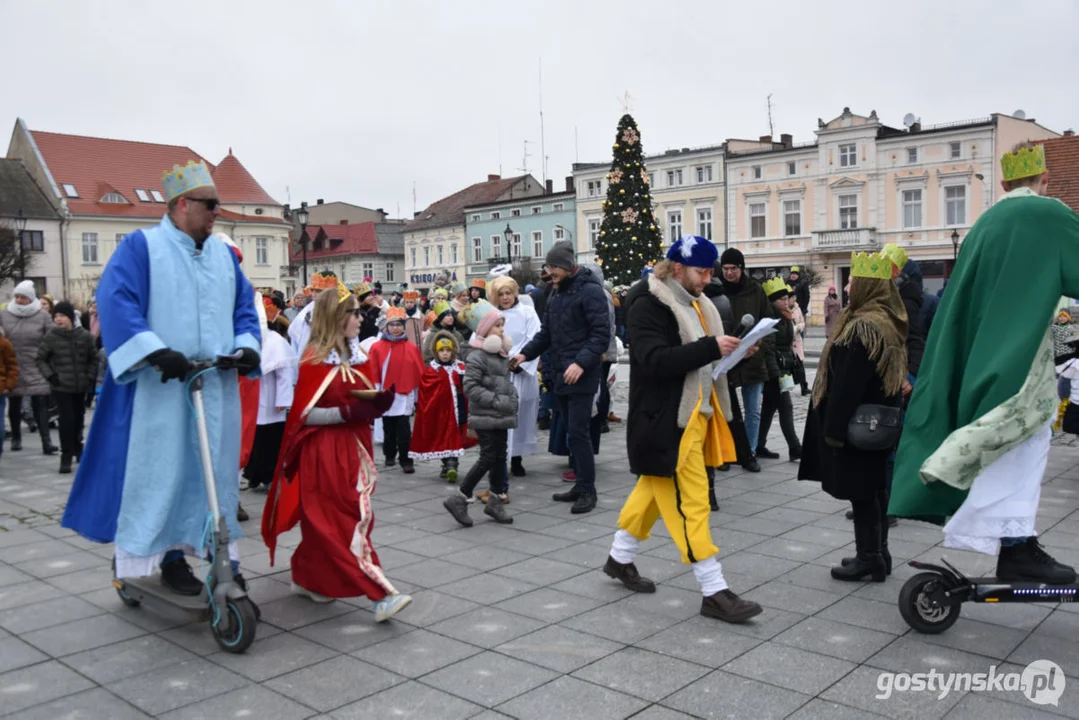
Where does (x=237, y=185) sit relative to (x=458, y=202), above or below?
above

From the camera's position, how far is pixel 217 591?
4516 millimetres

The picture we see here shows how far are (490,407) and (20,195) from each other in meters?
64.5

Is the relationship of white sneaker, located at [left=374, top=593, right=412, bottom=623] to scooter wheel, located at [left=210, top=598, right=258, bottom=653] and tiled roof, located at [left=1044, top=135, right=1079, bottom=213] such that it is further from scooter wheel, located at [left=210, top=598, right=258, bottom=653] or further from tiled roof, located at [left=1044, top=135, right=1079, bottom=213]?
tiled roof, located at [left=1044, top=135, right=1079, bottom=213]

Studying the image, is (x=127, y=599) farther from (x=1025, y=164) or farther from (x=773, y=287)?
(x=773, y=287)

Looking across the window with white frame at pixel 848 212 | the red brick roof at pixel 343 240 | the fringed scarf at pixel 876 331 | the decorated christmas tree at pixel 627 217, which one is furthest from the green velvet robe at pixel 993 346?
the red brick roof at pixel 343 240

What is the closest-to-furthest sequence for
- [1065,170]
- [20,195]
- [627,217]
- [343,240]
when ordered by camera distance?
1. [1065,170]
2. [627,217]
3. [20,195]
4. [343,240]

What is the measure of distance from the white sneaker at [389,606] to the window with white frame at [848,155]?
4985 cm

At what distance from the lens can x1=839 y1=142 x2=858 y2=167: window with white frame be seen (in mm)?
50250

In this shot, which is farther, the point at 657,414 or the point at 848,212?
the point at 848,212

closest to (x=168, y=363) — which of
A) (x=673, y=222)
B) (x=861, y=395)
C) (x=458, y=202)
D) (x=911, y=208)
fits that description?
(x=861, y=395)

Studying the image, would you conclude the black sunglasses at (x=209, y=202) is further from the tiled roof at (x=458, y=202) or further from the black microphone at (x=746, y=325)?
the tiled roof at (x=458, y=202)

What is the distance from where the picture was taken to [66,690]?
161 inches

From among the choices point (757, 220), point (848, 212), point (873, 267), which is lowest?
point (873, 267)

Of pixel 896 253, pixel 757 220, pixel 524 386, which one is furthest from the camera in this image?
pixel 757 220
